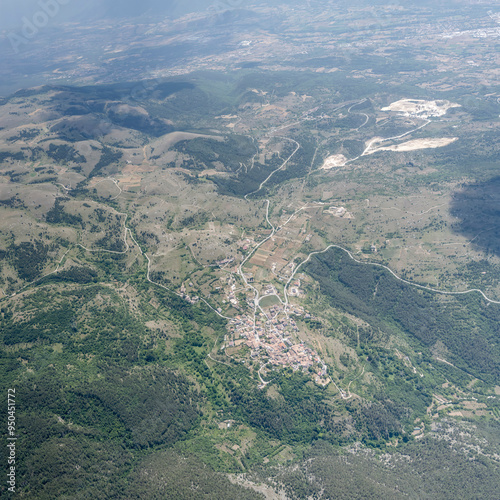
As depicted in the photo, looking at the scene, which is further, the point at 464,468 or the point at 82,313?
the point at 82,313

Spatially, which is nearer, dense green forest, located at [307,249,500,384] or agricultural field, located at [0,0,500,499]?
agricultural field, located at [0,0,500,499]

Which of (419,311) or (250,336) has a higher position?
(250,336)

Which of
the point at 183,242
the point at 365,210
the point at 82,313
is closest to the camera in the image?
the point at 82,313

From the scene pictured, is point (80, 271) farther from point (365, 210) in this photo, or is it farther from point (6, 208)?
point (365, 210)

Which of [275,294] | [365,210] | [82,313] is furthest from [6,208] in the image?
[365,210]

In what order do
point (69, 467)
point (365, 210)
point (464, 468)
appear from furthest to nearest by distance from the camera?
point (365, 210)
point (464, 468)
point (69, 467)

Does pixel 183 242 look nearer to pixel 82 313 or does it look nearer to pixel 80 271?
pixel 80 271

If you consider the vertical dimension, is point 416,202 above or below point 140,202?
below

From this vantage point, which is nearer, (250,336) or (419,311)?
(250,336)

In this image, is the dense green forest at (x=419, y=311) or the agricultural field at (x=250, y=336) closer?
the agricultural field at (x=250, y=336)

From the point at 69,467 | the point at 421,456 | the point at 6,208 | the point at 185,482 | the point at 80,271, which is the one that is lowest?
the point at 421,456
